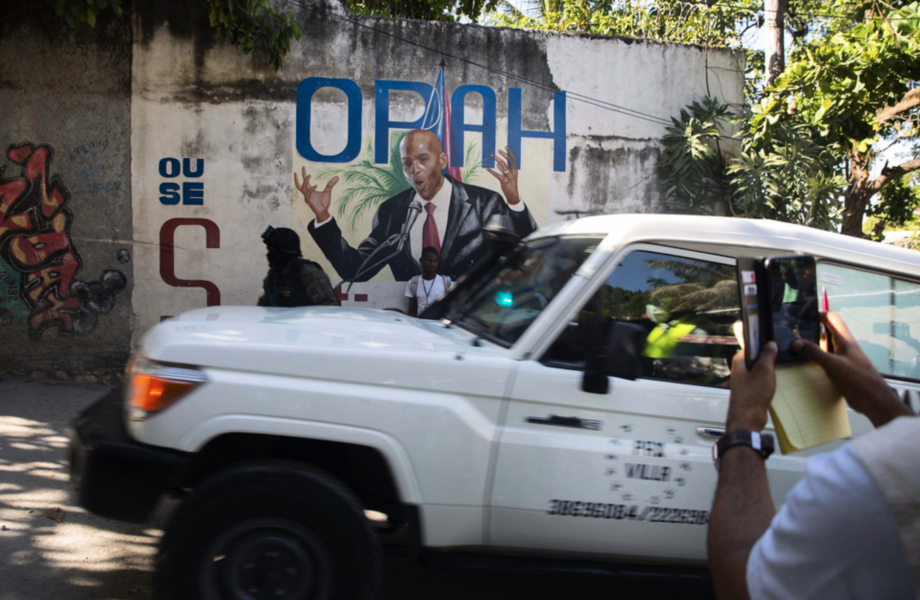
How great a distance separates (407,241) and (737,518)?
21.5 feet

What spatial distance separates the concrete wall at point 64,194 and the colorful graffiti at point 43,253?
0.4 inches

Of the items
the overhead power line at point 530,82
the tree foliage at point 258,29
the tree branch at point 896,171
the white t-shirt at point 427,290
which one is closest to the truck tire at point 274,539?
the white t-shirt at point 427,290

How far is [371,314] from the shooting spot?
3129 mm

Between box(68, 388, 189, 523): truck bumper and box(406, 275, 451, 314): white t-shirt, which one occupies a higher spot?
box(406, 275, 451, 314): white t-shirt

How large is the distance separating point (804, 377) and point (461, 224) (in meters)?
6.45

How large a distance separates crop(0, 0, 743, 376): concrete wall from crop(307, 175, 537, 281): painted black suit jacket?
0.32ft

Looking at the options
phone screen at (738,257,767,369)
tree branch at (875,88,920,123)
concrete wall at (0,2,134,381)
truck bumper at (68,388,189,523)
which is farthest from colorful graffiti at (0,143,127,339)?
tree branch at (875,88,920,123)

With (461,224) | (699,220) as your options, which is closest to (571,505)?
(699,220)

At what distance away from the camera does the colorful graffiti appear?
23.0ft

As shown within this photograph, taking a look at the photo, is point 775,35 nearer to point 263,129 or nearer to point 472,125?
point 472,125

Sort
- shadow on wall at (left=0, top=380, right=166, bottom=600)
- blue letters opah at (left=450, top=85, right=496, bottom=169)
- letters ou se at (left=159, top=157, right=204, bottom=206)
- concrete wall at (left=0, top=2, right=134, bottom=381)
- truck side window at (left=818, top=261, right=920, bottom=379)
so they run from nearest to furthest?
truck side window at (left=818, top=261, right=920, bottom=379)
shadow on wall at (left=0, top=380, right=166, bottom=600)
concrete wall at (left=0, top=2, right=134, bottom=381)
letters ou se at (left=159, top=157, right=204, bottom=206)
blue letters opah at (left=450, top=85, right=496, bottom=169)

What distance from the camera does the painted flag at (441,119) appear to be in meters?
7.51

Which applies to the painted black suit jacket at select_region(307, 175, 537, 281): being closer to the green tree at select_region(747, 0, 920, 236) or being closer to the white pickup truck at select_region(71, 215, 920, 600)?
the green tree at select_region(747, 0, 920, 236)

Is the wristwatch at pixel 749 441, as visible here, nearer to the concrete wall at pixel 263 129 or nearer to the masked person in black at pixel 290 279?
the masked person in black at pixel 290 279
